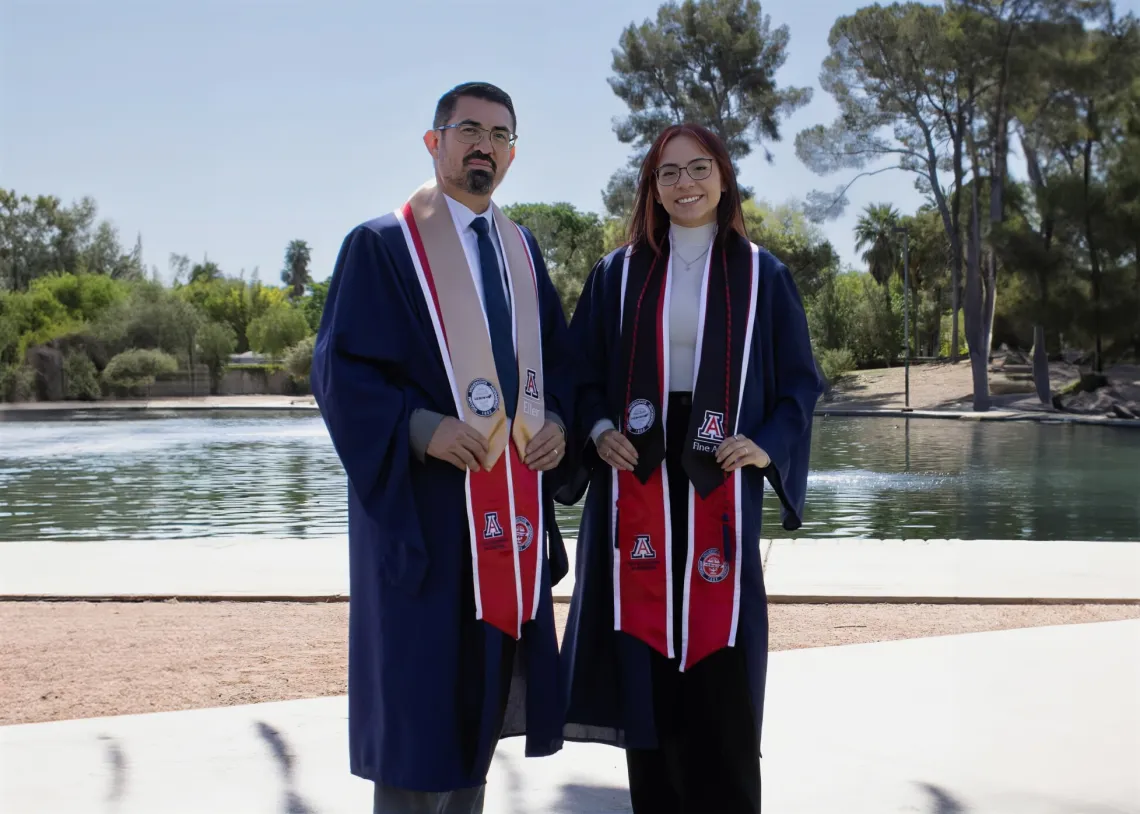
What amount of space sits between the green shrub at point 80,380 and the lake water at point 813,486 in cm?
2769

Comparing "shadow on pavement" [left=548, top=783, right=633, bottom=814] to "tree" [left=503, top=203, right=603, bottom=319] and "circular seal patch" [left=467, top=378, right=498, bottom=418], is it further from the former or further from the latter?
"tree" [left=503, top=203, right=603, bottom=319]

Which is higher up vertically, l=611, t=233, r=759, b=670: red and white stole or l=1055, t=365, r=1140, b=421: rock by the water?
l=611, t=233, r=759, b=670: red and white stole

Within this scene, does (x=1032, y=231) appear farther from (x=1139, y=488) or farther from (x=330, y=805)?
(x=330, y=805)

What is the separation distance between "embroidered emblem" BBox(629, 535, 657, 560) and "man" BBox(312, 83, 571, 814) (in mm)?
242

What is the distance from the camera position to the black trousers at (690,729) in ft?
9.83

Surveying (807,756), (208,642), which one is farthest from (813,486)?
(807,756)

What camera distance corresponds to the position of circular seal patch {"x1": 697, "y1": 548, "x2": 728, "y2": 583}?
305 centimetres

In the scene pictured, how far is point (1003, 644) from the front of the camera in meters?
5.21

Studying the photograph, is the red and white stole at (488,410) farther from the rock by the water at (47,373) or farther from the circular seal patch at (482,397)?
the rock by the water at (47,373)

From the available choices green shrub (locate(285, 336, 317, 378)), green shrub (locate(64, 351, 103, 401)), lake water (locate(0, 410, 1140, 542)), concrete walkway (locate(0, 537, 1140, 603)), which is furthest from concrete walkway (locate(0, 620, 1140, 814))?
green shrub (locate(64, 351, 103, 401))

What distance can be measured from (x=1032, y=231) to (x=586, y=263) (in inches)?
936

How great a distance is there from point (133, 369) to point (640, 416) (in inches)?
2160

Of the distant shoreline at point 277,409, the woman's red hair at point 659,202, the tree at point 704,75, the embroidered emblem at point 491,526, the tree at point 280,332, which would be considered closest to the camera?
the embroidered emblem at point 491,526

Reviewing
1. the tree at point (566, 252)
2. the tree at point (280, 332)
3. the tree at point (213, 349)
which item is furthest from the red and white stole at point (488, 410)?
the tree at point (280, 332)
